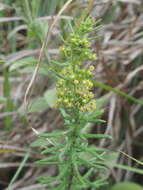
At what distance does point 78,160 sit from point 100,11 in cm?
225

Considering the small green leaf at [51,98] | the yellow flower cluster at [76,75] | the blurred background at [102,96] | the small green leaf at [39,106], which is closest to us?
the yellow flower cluster at [76,75]

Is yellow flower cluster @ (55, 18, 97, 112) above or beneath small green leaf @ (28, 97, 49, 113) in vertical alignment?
above

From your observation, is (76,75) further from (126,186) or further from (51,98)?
(126,186)

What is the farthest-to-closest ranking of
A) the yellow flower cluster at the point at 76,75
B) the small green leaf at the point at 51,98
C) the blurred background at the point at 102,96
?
1. the blurred background at the point at 102,96
2. the small green leaf at the point at 51,98
3. the yellow flower cluster at the point at 76,75

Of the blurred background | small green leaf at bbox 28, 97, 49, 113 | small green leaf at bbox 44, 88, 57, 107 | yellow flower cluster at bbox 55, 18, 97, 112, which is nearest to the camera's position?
yellow flower cluster at bbox 55, 18, 97, 112

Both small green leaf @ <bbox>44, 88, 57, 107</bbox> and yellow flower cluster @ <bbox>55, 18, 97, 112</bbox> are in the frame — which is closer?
yellow flower cluster @ <bbox>55, 18, 97, 112</bbox>

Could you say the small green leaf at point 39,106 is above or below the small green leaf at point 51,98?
below

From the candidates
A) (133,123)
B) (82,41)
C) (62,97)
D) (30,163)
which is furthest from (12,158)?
(82,41)

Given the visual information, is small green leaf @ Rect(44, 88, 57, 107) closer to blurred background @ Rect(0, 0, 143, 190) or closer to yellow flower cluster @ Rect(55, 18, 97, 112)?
blurred background @ Rect(0, 0, 143, 190)

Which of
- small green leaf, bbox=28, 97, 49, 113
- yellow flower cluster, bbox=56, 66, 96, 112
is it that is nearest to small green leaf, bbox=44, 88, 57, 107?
small green leaf, bbox=28, 97, 49, 113

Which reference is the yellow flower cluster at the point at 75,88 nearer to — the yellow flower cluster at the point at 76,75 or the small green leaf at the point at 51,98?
the yellow flower cluster at the point at 76,75

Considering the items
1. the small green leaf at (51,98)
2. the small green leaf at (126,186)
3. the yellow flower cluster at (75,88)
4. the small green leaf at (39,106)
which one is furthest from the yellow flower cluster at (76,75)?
the small green leaf at (126,186)

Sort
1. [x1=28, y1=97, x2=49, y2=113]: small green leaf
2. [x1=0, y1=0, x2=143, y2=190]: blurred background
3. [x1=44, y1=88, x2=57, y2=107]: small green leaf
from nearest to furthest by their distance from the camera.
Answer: [x1=44, y1=88, x2=57, y2=107]: small green leaf, [x1=28, y1=97, x2=49, y2=113]: small green leaf, [x1=0, y1=0, x2=143, y2=190]: blurred background

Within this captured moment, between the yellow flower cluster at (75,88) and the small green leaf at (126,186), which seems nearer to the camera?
the yellow flower cluster at (75,88)
